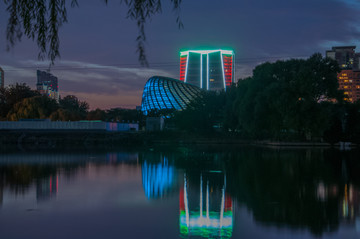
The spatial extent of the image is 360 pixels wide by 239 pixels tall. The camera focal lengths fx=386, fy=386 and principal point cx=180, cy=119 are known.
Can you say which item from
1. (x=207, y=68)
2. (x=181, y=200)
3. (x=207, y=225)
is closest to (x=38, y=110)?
(x=181, y=200)

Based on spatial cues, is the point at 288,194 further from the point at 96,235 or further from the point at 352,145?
the point at 352,145

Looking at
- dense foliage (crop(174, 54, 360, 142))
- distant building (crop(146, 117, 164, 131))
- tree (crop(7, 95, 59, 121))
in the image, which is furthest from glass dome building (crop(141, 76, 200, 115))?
dense foliage (crop(174, 54, 360, 142))

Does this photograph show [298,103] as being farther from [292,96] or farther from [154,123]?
[154,123]

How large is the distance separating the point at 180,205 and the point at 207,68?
546 feet

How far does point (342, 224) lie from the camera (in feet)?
24.5

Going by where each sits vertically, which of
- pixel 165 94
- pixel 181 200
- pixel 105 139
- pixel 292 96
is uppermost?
pixel 165 94

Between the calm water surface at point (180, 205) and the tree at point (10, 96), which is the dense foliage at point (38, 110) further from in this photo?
the calm water surface at point (180, 205)

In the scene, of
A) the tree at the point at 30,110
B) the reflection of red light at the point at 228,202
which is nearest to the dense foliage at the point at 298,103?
the reflection of red light at the point at 228,202

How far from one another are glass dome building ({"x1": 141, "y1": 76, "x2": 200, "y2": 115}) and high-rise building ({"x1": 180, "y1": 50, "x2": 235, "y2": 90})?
7569cm

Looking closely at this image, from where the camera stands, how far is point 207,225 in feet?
24.1

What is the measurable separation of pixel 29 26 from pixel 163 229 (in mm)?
4586

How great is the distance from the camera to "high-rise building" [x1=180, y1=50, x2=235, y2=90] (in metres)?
173

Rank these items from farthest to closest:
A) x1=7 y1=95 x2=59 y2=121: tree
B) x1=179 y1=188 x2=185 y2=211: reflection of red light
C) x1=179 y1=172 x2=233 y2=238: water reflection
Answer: x1=7 y1=95 x2=59 y2=121: tree, x1=179 y1=188 x2=185 y2=211: reflection of red light, x1=179 y1=172 x2=233 y2=238: water reflection

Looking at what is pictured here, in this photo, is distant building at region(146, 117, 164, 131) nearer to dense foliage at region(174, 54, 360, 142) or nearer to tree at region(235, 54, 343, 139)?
dense foliage at region(174, 54, 360, 142)
